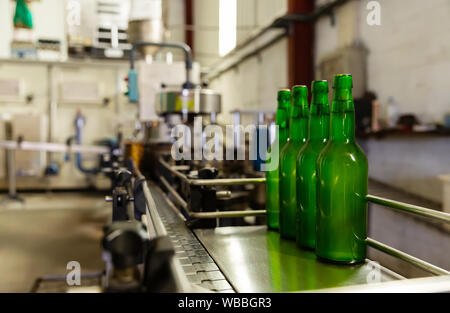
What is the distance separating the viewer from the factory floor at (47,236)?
9.83 feet

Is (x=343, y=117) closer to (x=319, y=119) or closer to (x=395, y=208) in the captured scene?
(x=319, y=119)

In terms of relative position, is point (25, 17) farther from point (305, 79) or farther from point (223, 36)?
point (223, 36)

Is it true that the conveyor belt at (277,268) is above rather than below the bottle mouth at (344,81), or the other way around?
below

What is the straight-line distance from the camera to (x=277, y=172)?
37.4 inches

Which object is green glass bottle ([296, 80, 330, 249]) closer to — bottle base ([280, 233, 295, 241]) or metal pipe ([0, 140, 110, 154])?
bottle base ([280, 233, 295, 241])

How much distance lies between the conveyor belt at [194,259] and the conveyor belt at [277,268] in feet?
0.05

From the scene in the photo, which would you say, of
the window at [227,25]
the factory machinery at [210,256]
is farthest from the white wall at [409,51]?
the window at [227,25]

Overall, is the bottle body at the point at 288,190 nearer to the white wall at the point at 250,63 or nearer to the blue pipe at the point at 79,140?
the white wall at the point at 250,63

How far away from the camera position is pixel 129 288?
0.41 metres

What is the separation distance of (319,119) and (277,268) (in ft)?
0.96

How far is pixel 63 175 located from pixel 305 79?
3.89 m

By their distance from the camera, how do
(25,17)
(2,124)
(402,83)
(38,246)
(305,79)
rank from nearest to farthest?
(402,83)
(25,17)
(38,246)
(305,79)
(2,124)

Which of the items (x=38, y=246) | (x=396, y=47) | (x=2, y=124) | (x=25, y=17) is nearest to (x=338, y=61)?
(x=396, y=47)

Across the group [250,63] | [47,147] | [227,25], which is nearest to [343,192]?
[47,147]
